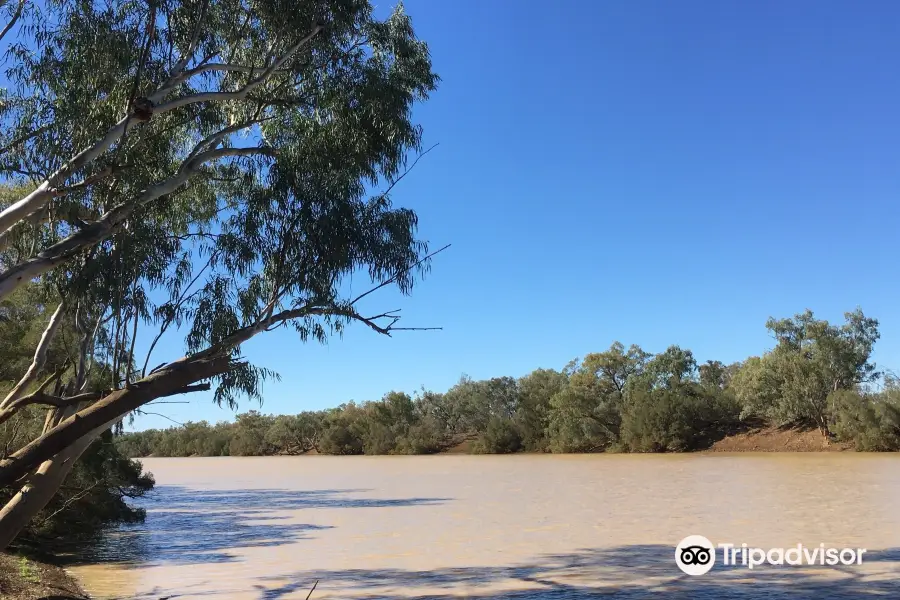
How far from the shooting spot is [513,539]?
9.98m

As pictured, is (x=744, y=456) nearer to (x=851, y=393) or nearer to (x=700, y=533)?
(x=851, y=393)

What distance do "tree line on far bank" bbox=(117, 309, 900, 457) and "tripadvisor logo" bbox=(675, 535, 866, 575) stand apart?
2026cm

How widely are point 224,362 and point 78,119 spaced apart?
274 centimetres

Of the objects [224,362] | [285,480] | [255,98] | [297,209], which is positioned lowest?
[285,480]

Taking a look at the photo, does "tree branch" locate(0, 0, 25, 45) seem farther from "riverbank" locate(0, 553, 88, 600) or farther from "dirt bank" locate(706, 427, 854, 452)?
"dirt bank" locate(706, 427, 854, 452)

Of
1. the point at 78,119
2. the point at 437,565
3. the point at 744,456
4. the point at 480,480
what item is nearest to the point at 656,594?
the point at 437,565

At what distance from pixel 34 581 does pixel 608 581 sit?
17.5ft

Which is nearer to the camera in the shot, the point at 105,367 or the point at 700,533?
the point at 105,367

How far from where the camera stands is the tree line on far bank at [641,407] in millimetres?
31281

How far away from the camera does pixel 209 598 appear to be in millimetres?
6664

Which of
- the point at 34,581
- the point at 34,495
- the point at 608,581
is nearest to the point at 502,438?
the point at 608,581

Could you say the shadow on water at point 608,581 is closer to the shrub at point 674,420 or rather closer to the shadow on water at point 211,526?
the shadow on water at point 211,526

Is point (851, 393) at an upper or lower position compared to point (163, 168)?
lower

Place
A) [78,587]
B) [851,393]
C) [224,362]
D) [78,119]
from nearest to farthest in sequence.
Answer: [224,362] < [78,119] < [78,587] < [851,393]
